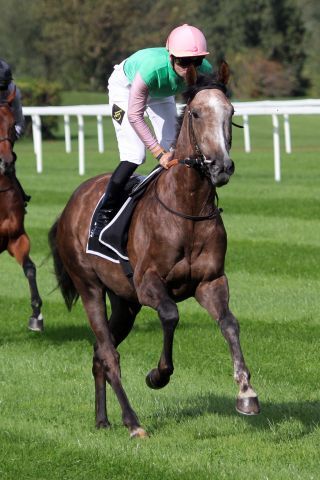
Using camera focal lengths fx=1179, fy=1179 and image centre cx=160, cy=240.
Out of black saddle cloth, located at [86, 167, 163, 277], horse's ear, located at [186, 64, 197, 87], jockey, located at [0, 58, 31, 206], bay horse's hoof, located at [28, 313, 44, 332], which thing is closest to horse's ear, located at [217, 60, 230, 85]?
horse's ear, located at [186, 64, 197, 87]

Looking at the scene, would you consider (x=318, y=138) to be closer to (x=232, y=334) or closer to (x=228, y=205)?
(x=228, y=205)

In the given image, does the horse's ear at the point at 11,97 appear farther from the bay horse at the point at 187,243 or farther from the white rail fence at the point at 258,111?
the white rail fence at the point at 258,111

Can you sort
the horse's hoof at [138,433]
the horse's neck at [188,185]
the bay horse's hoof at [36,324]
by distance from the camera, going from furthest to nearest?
the bay horse's hoof at [36,324], the horse's hoof at [138,433], the horse's neck at [188,185]

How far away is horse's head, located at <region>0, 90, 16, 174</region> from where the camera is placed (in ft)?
29.3

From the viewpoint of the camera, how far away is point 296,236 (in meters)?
14.3

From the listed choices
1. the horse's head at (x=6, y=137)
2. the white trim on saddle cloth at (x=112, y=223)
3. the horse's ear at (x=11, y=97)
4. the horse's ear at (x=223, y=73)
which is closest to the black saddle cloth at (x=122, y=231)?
the white trim on saddle cloth at (x=112, y=223)

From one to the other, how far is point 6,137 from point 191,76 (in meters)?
3.30

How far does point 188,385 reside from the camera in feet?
24.5

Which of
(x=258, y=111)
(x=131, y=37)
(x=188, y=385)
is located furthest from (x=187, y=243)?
(x=131, y=37)

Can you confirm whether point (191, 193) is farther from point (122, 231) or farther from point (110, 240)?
point (110, 240)

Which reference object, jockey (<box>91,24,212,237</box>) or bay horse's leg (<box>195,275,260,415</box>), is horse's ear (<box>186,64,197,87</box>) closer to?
jockey (<box>91,24,212,237</box>)

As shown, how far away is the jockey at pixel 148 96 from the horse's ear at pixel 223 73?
14cm

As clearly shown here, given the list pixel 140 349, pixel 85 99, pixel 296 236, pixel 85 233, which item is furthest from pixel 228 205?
pixel 85 99

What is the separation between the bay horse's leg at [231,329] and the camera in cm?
557
